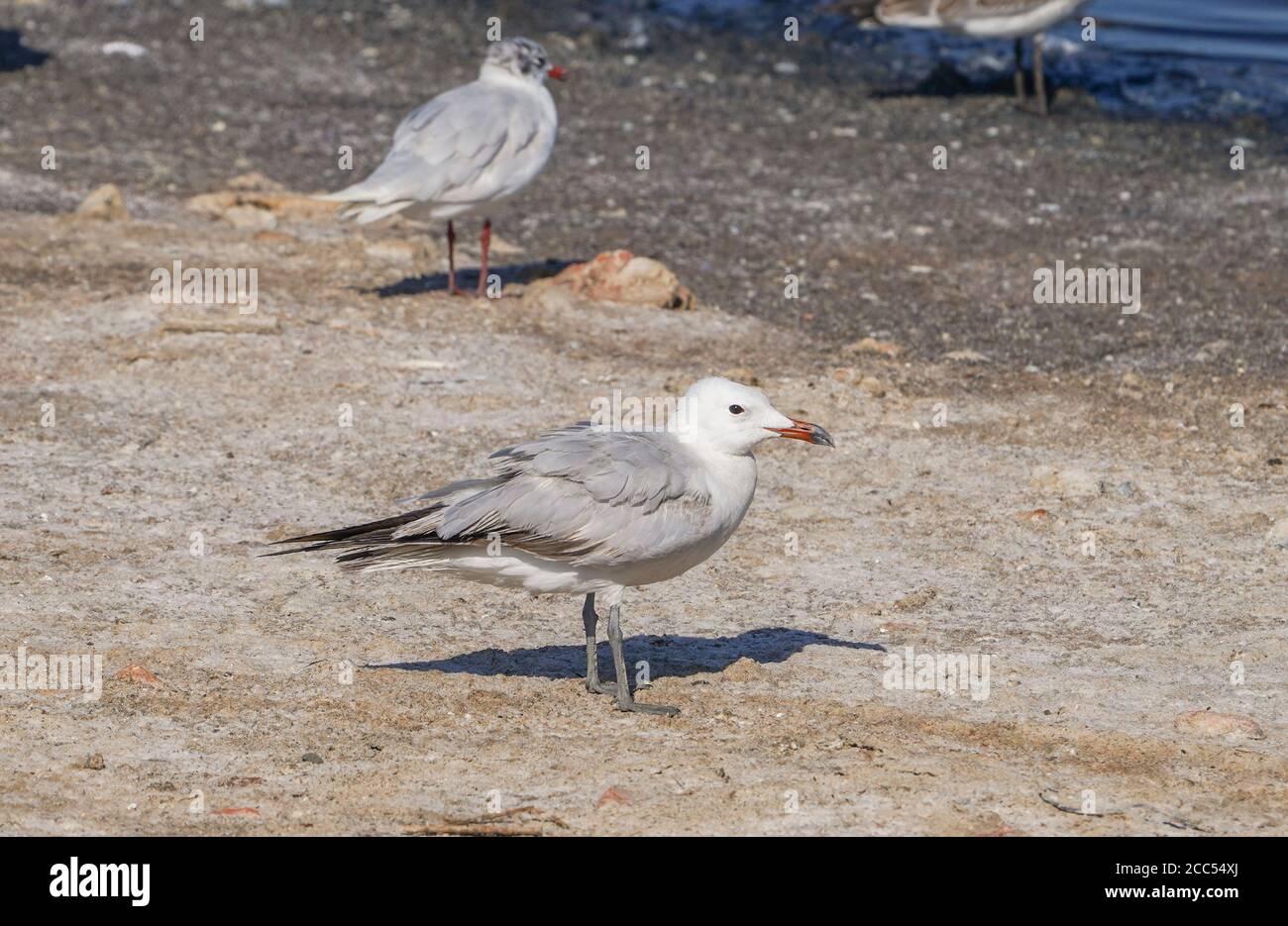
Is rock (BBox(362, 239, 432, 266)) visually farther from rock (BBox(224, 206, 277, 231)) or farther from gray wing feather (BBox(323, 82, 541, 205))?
gray wing feather (BBox(323, 82, 541, 205))

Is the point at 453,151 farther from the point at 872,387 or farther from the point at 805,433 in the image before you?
the point at 805,433

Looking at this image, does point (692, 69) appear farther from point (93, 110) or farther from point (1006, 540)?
point (1006, 540)

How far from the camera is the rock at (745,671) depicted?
6.25 m

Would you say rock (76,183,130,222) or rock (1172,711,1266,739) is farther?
rock (76,183,130,222)

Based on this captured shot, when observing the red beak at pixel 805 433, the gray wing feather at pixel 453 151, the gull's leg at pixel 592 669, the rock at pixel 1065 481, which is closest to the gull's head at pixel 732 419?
the red beak at pixel 805 433

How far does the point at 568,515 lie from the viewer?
5.83 m

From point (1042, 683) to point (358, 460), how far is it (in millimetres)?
3538

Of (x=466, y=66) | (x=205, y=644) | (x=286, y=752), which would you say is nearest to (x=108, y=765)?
(x=286, y=752)

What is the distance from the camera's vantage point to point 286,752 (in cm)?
545

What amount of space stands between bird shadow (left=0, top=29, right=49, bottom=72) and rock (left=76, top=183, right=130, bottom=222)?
4711 mm

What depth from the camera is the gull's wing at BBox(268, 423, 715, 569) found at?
579cm

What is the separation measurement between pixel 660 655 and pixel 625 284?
4575mm

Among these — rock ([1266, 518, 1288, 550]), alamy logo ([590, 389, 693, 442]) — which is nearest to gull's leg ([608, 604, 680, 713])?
alamy logo ([590, 389, 693, 442])

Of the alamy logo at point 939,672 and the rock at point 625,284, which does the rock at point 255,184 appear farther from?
the alamy logo at point 939,672
